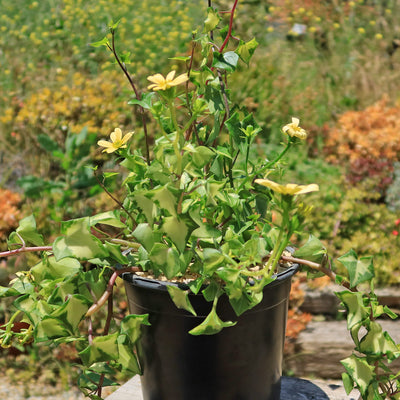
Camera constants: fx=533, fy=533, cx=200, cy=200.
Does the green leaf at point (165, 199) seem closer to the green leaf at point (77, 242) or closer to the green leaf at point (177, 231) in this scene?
the green leaf at point (177, 231)

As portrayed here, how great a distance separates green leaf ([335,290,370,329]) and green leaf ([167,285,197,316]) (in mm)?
313

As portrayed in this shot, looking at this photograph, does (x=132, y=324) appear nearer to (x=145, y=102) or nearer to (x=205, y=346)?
(x=205, y=346)

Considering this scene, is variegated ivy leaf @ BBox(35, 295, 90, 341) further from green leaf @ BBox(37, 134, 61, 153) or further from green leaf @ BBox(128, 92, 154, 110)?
green leaf @ BBox(37, 134, 61, 153)

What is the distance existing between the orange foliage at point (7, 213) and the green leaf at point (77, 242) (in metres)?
1.81

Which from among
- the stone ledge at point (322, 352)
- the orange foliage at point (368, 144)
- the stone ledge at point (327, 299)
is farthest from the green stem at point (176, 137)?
the orange foliage at point (368, 144)

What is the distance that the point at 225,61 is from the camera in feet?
3.74

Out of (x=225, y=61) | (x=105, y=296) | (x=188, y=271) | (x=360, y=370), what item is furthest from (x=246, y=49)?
(x=360, y=370)

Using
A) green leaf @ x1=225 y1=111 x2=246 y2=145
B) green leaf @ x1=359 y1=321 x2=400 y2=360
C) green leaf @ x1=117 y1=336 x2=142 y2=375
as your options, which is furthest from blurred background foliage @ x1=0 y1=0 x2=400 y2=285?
green leaf @ x1=117 y1=336 x2=142 y2=375

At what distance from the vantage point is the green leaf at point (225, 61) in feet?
3.71

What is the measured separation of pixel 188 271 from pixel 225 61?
48 centimetres

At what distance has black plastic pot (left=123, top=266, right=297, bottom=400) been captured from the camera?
1159mm

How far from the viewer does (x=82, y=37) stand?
15.8 ft

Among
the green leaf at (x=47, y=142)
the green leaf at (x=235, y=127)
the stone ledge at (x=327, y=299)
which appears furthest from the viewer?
the green leaf at (x=47, y=142)

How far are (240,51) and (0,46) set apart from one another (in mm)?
→ 4241
